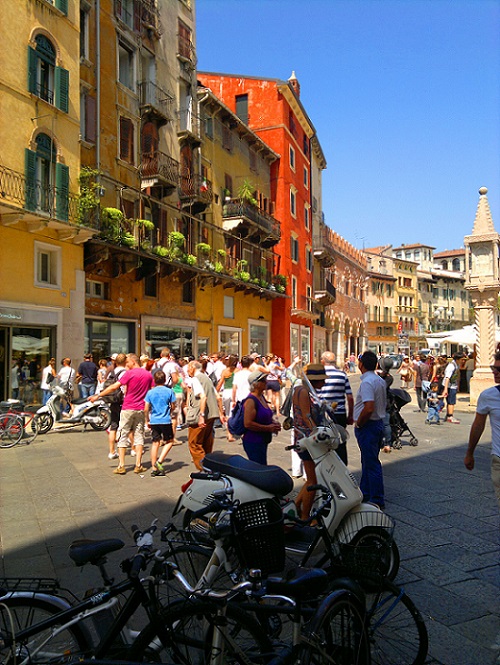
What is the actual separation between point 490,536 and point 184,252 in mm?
18550

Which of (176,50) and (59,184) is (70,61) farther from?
(176,50)

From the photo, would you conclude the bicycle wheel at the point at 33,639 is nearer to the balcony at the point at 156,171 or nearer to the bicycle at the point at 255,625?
the bicycle at the point at 255,625

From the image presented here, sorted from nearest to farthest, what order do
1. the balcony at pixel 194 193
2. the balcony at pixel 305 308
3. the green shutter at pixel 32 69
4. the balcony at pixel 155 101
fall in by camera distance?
the green shutter at pixel 32 69, the balcony at pixel 155 101, the balcony at pixel 194 193, the balcony at pixel 305 308

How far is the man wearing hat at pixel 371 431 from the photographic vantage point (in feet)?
19.4

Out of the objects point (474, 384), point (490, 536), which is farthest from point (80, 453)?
point (474, 384)

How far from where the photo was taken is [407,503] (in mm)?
6539

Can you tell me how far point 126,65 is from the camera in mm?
20750

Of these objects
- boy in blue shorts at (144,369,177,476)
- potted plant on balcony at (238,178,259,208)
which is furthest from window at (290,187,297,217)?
boy in blue shorts at (144,369,177,476)

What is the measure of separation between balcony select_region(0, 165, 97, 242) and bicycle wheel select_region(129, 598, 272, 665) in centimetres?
1352

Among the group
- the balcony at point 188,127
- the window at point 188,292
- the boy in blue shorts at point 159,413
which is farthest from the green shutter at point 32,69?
the boy in blue shorts at point 159,413

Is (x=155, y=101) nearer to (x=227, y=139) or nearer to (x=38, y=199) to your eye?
(x=227, y=139)

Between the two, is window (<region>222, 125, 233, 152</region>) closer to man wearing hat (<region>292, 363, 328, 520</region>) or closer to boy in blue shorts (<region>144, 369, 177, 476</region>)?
boy in blue shorts (<region>144, 369, 177, 476</region>)

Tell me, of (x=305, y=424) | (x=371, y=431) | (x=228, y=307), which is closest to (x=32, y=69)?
(x=305, y=424)

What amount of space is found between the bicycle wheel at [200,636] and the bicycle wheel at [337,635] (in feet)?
0.61
